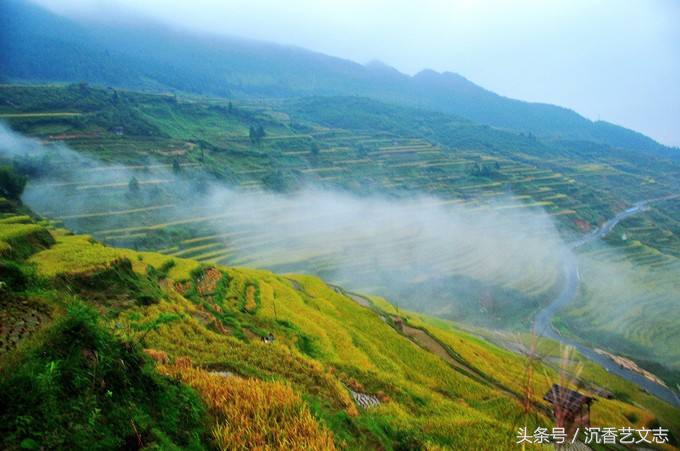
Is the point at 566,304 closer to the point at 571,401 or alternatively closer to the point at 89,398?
the point at 571,401

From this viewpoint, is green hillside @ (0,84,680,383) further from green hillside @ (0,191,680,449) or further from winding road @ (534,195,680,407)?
green hillside @ (0,191,680,449)

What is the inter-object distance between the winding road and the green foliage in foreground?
16.6 metres

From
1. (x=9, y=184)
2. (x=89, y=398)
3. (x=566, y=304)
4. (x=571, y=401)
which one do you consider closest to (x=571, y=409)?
(x=571, y=401)

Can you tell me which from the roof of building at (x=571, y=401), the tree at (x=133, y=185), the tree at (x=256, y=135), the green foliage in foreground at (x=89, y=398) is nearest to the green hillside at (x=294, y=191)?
the tree at (x=133, y=185)

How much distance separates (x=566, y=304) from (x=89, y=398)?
79.7m

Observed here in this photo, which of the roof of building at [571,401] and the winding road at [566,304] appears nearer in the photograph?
the roof of building at [571,401]

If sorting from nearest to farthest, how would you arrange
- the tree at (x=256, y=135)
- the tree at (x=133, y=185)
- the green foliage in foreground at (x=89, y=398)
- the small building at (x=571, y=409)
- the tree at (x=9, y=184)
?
the green foliage in foreground at (x=89, y=398) < the small building at (x=571, y=409) < the tree at (x=9, y=184) < the tree at (x=133, y=185) < the tree at (x=256, y=135)

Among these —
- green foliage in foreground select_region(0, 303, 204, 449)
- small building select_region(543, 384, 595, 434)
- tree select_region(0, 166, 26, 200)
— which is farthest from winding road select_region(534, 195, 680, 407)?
tree select_region(0, 166, 26, 200)

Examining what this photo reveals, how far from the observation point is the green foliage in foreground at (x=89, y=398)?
4.39 m

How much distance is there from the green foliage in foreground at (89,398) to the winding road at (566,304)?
1659 centimetres

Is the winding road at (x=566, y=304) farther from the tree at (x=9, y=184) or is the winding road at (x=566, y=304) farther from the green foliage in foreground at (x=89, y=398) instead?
the tree at (x=9, y=184)

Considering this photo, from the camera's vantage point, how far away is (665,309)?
223 ft

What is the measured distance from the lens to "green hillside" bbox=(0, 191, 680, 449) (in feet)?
16.5

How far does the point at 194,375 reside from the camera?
782 cm
